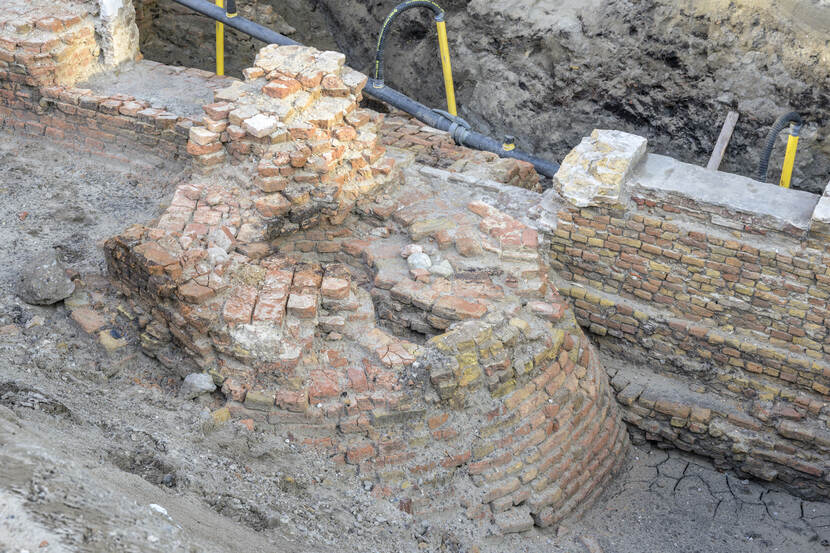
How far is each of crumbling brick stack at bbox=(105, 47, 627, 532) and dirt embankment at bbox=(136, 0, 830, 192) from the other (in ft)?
8.23

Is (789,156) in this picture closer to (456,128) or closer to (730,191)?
(730,191)

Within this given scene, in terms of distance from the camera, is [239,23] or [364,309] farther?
[239,23]

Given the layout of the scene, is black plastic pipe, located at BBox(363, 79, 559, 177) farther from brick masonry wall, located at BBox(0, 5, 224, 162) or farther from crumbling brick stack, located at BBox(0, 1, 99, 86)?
crumbling brick stack, located at BBox(0, 1, 99, 86)

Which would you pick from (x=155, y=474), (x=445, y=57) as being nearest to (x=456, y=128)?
(x=445, y=57)

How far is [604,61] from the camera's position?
7902 mm

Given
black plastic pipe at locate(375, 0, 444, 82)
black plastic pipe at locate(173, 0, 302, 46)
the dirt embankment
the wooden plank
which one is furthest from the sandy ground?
the dirt embankment

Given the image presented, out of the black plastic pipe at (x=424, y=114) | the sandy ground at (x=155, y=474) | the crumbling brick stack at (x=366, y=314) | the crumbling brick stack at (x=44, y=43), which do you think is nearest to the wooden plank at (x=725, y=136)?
the black plastic pipe at (x=424, y=114)

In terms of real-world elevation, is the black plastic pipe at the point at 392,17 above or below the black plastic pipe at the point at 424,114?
above

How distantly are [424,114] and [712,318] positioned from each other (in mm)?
3168

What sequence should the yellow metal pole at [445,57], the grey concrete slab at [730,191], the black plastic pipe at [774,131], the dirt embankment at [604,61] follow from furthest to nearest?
the yellow metal pole at [445,57] → the dirt embankment at [604,61] → the black plastic pipe at [774,131] → the grey concrete slab at [730,191]

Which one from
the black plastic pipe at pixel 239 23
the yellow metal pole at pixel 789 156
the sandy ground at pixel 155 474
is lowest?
the sandy ground at pixel 155 474

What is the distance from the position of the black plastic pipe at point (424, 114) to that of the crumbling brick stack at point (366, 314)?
1331 millimetres

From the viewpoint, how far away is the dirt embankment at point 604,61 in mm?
7066

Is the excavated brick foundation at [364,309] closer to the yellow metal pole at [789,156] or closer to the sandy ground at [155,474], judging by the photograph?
the sandy ground at [155,474]
